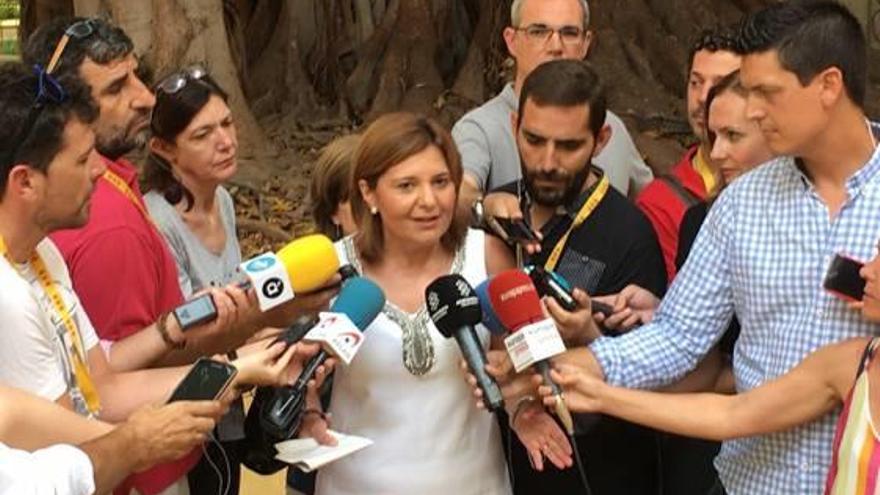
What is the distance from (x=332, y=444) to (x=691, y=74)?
1.72 m

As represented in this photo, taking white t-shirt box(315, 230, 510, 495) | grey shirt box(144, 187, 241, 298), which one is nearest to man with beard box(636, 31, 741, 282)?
white t-shirt box(315, 230, 510, 495)

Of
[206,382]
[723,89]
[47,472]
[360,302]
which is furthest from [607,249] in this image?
[47,472]

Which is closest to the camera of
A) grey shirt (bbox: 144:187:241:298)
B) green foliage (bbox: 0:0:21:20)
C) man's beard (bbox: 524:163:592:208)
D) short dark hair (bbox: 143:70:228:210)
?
man's beard (bbox: 524:163:592:208)

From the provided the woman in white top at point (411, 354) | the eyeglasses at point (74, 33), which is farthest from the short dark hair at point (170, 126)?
the woman in white top at point (411, 354)

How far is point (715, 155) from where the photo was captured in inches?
124

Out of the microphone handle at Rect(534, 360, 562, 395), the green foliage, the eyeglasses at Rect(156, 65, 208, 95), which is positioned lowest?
the green foliage

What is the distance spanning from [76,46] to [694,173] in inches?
63.1

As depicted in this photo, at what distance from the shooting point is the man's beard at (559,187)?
3098 millimetres

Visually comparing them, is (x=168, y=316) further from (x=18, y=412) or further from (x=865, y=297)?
(x=865, y=297)

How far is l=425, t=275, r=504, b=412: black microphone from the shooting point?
255cm

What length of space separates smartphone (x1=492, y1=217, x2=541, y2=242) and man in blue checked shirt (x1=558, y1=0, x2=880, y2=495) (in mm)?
344

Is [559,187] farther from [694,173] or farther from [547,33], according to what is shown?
[547,33]

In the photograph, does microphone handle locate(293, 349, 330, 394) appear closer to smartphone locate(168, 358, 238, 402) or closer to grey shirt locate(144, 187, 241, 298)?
smartphone locate(168, 358, 238, 402)

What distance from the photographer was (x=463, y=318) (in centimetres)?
256
